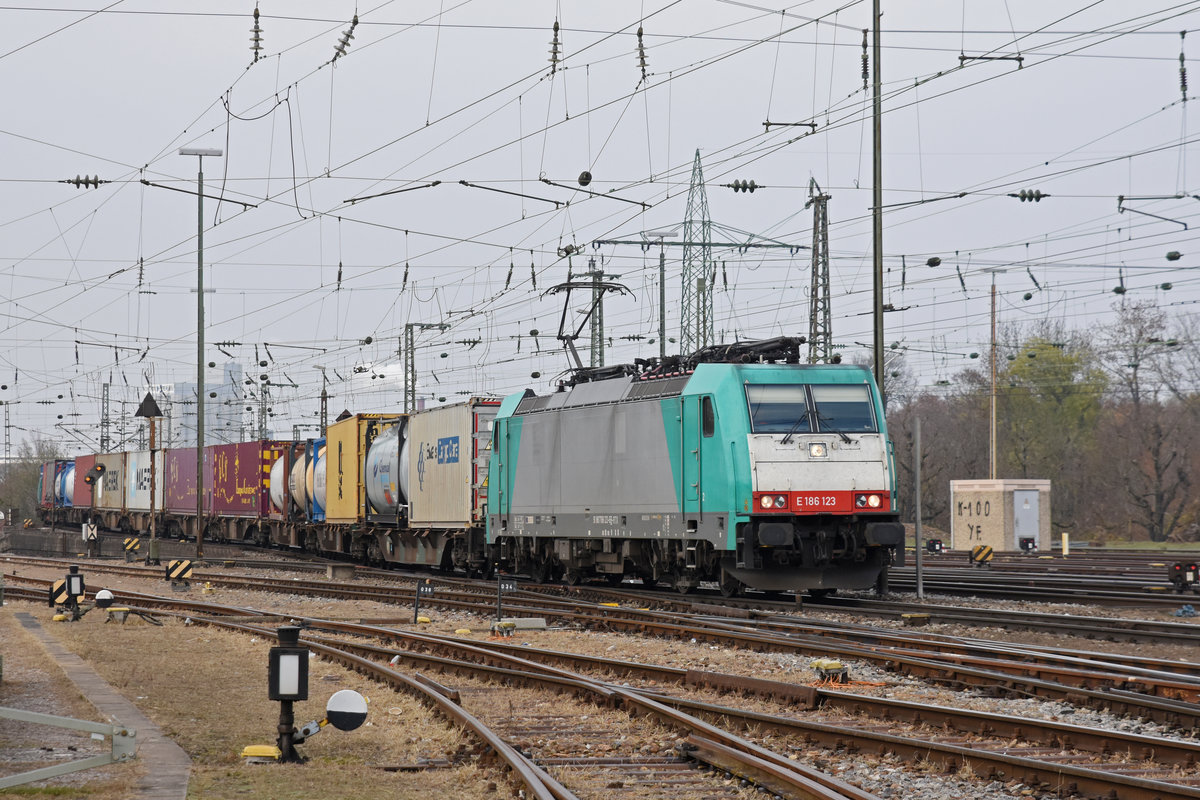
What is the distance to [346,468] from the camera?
121 feet

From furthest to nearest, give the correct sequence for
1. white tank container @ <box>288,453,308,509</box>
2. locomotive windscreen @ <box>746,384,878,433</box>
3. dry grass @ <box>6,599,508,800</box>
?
white tank container @ <box>288,453,308,509</box> → locomotive windscreen @ <box>746,384,878,433</box> → dry grass @ <box>6,599,508,800</box>

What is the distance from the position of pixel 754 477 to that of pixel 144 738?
1121 centimetres

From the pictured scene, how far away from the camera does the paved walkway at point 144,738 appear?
7.58 m

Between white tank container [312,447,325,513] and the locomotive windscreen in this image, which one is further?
white tank container [312,447,325,513]

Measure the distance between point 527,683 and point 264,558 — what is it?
30685 millimetres

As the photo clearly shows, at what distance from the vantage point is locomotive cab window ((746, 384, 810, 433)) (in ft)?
63.3

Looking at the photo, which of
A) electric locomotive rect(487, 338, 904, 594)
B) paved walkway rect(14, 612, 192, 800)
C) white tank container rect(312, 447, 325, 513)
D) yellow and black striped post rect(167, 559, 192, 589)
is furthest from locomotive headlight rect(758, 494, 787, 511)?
white tank container rect(312, 447, 325, 513)

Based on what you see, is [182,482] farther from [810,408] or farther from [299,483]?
[810,408]

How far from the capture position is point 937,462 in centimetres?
7319

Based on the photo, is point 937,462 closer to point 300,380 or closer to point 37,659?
point 300,380

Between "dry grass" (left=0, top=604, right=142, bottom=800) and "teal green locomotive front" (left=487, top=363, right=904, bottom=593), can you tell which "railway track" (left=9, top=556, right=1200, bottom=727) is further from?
"dry grass" (left=0, top=604, right=142, bottom=800)

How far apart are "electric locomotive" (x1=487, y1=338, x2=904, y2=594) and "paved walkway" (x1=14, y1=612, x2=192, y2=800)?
9.18 m

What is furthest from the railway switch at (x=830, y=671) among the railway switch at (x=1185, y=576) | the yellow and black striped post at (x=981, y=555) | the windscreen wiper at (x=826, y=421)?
the yellow and black striped post at (x=981, y=555)

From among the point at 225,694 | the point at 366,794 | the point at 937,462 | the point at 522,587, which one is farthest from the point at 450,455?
the point at 937,462
